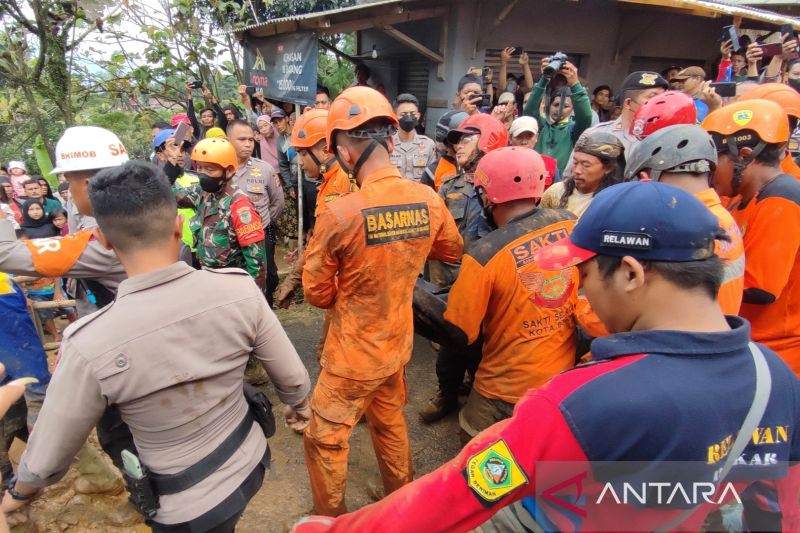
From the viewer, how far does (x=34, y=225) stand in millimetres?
6082

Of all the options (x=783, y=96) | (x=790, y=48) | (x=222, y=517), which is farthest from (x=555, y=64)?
(x=222, y=517)

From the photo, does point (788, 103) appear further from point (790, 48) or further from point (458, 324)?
point (790, 48)

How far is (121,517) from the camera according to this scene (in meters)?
2.88

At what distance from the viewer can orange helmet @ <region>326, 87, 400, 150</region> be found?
225cm

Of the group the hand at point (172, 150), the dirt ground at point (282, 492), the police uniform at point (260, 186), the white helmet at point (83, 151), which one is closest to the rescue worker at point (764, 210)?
the dirt ground at point (282, 492)

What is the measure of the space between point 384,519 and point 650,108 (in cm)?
312

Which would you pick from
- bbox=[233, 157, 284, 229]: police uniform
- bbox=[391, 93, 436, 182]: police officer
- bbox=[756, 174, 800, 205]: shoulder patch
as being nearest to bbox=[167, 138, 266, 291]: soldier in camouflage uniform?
bbox=[233, 157, 284, 229]: police uniform

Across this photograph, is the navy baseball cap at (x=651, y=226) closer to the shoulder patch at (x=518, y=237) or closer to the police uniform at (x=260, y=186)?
the shoulder patch at (x=518, y=237)

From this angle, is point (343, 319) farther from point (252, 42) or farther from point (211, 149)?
point (252, 42)

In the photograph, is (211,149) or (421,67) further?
(421,67)

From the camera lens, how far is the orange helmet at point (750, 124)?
2.33 meters

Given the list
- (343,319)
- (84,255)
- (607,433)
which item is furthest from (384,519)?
(84,255)

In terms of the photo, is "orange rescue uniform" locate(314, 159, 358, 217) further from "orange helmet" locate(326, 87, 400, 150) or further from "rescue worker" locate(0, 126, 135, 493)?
"rescue worker" locate(0, 126, 135, 493)

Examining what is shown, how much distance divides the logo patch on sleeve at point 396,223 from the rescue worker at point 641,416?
1175 millimetres
